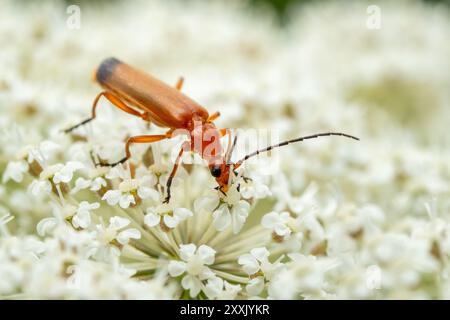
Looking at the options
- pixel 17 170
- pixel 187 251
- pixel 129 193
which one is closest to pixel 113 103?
pixel 17 170

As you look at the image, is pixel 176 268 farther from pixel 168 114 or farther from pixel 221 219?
pixel 168 114

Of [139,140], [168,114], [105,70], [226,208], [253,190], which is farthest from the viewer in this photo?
[105,70]

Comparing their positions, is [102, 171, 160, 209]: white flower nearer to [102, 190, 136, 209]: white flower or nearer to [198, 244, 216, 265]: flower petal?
[102, 190, 136, 209]: white flower

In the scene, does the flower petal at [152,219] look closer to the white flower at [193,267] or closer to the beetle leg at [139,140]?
the white flower at [193,267]

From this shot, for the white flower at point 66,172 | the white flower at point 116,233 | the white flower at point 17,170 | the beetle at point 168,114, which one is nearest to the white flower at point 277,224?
the beetle at point 168,114

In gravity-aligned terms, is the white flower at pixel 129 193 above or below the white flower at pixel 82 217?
above

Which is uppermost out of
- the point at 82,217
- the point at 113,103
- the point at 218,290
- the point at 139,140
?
the point at 113,103
